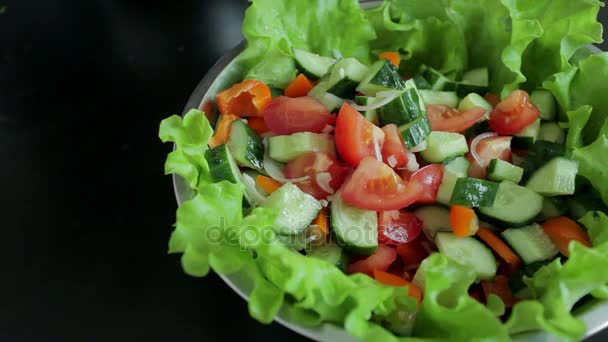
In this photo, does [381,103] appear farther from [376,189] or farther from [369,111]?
[376,189]

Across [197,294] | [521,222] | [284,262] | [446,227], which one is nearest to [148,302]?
[197,294]

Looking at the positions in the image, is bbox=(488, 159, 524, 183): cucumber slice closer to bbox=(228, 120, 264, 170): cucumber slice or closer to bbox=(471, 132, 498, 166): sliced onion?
bbox=(471, 132, 498, 166): sliced onion

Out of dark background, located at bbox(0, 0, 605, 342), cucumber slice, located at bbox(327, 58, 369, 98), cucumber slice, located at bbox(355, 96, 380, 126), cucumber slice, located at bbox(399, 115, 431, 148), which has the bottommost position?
dark background, located at bbox(0, 0, 605, 342)

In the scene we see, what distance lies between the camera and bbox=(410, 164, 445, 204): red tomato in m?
1.42

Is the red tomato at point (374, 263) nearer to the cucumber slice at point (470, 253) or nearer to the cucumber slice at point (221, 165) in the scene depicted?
the cucumber slice at point (470, 253)

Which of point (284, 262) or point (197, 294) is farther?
point (197, 294)

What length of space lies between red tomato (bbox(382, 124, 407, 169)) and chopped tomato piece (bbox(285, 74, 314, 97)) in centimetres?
33

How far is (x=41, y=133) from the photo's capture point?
6.93 ft

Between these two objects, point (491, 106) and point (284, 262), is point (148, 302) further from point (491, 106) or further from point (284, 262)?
→ point (491, 106)

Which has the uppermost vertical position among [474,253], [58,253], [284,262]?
[284,262]

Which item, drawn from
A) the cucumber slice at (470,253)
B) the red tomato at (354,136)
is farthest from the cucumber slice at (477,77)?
the cucumber slice at (470,253)

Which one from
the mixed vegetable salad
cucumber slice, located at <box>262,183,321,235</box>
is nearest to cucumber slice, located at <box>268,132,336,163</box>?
the mixed vegetable salad

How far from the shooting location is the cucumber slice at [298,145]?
143 cm

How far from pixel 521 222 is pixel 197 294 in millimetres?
912
